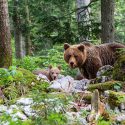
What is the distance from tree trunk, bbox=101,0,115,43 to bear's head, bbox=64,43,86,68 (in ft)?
9.23

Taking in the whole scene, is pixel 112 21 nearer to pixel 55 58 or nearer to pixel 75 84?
pixel 55 58

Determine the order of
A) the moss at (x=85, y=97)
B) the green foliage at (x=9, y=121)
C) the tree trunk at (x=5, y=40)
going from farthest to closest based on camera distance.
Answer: the tree trunk at (x=5, y=40)
the moss at (x=85, y=97)
the green foliage at (x=9, y=121)

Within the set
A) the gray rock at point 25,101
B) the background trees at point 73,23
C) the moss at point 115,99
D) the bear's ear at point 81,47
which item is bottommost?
the moss at point 115,99

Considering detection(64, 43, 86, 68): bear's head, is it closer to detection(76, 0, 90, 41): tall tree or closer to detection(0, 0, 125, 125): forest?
detection(0, 0, 125, 125): forest

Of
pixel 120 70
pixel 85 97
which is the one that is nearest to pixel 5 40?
pixel 120 70

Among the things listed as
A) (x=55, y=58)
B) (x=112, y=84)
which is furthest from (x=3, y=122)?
(x=55, y=58)

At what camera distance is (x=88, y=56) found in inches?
469

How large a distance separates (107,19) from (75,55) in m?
2.93

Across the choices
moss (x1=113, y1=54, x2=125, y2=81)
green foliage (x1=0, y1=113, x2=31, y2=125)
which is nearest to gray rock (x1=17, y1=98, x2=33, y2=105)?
green foliage (x1=0, y1=113, x2=31, y2=125)

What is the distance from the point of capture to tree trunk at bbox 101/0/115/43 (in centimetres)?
1404

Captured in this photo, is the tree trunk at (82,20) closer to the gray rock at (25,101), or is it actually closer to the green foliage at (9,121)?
the gray rock at (25,101)

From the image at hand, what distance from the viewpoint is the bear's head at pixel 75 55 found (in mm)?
11602

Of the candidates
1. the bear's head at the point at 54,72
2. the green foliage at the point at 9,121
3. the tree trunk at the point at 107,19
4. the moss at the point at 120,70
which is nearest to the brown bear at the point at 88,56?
the bear's head at the point at 54,72

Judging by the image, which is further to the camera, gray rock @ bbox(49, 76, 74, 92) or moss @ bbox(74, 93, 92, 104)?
gray rock @ bbox(49, 76, 74, 92)
